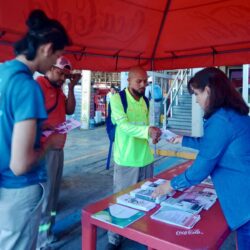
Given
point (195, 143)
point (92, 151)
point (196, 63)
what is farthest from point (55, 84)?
point (92, 151)

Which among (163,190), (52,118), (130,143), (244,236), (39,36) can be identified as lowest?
(244,236)

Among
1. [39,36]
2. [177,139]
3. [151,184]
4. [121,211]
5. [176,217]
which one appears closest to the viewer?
[39,36]

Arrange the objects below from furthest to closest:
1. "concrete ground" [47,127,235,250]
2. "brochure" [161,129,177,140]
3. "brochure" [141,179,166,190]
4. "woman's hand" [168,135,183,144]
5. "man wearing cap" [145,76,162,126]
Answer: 1. "man wearing cap" [145,76,162,126]
2. "concrete ground" [47,127,235,250]
3. "brochure" [161,129,177,140]
4. "woman's hand" [168,135,183,144]
5. "brochure" [141,179,166,190]

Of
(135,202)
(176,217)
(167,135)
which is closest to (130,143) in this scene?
(167,135)

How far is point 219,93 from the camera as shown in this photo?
1.58 meters

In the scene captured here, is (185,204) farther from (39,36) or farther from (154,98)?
(154,98)

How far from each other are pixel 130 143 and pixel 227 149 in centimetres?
130

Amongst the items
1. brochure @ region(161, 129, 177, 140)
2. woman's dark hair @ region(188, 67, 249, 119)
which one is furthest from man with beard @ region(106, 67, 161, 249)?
woman's dark hair @ region(188, 67, 249, 119)

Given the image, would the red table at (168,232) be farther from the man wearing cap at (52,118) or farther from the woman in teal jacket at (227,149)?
the man wearing cap at (52,118)

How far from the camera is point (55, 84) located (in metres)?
2.82

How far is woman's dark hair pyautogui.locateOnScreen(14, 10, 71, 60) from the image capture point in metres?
1.38

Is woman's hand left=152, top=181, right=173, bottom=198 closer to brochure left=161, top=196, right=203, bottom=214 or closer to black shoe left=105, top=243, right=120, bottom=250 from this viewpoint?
brochure left=161, top=196, right=203, bottom=214

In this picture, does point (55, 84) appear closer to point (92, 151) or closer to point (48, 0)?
point (48, 0)

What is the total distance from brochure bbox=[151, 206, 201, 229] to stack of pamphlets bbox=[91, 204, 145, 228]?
0.35 ft
